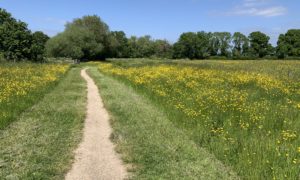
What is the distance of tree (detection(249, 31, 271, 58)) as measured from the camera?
455 feet

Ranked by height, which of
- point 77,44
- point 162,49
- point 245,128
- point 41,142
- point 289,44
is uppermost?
point 77,44

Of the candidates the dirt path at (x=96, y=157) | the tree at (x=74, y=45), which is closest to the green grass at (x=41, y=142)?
the dirt path at (x=96, y=157)

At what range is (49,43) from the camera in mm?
83312

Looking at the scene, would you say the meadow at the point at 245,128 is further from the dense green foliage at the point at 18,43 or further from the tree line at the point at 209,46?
the tree line at the point at 209,46

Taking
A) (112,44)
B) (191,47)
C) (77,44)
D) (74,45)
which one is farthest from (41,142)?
(191,47)

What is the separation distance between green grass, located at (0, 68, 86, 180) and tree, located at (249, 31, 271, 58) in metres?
132

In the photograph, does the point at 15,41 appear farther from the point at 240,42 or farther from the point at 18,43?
the point at 240,42

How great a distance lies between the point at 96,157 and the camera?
8609mm

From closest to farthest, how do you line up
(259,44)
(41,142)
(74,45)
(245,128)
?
(41,142)
(245,128)
(74,45)
(259,44)

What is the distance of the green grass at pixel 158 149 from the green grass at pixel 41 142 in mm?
1280

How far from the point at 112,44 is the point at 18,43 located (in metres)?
45.1

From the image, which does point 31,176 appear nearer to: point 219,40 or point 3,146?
point 3,146

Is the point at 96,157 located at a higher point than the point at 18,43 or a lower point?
lower

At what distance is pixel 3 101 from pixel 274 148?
998cm
